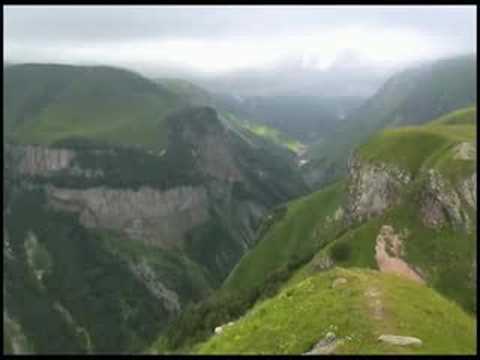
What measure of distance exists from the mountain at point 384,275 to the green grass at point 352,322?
7cm

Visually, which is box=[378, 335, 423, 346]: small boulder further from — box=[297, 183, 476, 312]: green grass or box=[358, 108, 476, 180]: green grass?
box=[358, 108, 476, 180]: green grass

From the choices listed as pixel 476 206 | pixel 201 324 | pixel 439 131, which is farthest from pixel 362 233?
pixel 439 131

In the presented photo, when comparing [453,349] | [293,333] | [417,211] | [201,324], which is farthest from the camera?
[201,324]

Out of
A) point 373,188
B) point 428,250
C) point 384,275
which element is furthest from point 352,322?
point 373,188

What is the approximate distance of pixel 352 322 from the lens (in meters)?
36.1

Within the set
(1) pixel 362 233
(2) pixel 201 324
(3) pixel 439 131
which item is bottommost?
(2) pixel 201 324

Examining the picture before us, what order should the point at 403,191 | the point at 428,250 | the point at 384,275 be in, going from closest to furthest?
the point at 384,275 < the point at 428,250 < the point at 403,191

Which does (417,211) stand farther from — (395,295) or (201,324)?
(395,295)

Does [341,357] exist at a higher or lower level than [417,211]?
higher

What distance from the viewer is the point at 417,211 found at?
12938cm

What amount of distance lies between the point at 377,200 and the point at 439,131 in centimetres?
2287

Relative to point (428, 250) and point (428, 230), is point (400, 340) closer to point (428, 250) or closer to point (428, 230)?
point (428, 250)

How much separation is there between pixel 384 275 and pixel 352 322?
11496 millimetres

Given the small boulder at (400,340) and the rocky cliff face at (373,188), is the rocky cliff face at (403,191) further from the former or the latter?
the small boulder at (400,340)
